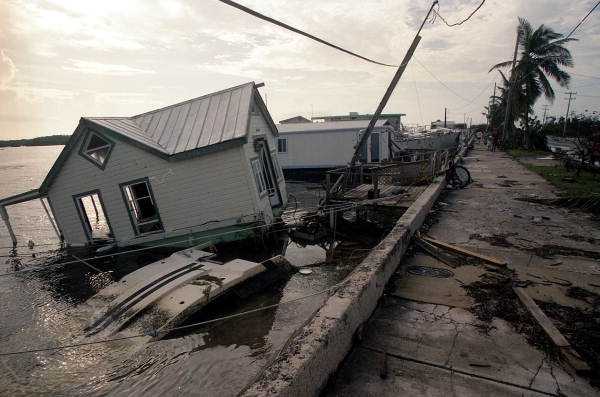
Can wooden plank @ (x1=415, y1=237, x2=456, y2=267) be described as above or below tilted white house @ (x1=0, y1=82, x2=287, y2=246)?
below

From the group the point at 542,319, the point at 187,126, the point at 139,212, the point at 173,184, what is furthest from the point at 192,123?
the point at 542,319

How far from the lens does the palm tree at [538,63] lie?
3055cm

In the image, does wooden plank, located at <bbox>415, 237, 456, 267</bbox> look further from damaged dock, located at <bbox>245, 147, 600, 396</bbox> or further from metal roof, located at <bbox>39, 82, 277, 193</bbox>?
metal roof, located at <bbox>39, 82, 277, 193</bbox>

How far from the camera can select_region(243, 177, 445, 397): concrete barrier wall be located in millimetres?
2855

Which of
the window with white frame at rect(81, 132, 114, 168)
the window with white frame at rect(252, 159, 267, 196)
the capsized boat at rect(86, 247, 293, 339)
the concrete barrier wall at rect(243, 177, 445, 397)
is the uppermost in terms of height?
the window with white frame at rect(81, 132, 114, 168)

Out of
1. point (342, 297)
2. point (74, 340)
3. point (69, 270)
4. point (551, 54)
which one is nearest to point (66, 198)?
point (69, 270)

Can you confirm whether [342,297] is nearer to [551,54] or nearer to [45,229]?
[45,229]

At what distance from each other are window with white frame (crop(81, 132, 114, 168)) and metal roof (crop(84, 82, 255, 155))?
0.79 m

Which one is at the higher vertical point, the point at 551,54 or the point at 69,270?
the point at 551,54

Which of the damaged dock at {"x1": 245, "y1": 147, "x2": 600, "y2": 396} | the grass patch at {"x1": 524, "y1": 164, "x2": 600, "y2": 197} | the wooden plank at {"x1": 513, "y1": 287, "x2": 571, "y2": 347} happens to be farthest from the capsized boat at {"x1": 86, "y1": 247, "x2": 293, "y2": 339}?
the grass patch at {"x1": 524, "y1": 164, "x2": 600, "y2": 197}

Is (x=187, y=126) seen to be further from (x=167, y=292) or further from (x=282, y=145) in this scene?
(x=282, y=145)

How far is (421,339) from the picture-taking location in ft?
13.6

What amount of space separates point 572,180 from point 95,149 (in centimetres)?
2034

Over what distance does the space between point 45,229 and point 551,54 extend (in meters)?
45.1
